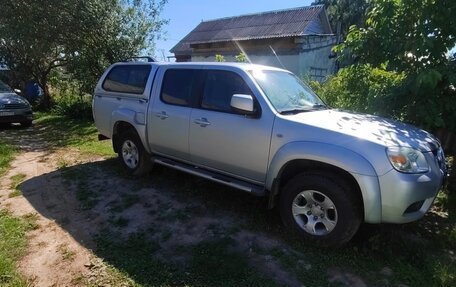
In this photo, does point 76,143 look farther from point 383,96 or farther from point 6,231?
point 383,96

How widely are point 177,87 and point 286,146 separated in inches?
80.6

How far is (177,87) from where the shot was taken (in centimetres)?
542

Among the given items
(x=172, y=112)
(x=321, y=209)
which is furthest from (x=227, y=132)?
(x=321, y=209)

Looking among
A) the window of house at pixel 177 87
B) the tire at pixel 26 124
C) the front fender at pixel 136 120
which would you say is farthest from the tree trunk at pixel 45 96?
the window of house at pixel 177 87

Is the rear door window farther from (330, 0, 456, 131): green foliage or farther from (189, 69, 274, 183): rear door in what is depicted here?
(330, 0, 456, 131): green foliage

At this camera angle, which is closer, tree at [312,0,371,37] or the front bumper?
the front bumper

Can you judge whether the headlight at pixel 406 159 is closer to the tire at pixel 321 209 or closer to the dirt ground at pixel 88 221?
the tire at pixel 321 209

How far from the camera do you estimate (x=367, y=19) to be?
5691 mm

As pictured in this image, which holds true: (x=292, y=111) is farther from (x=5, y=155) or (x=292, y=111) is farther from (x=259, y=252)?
(x=5, y=155)

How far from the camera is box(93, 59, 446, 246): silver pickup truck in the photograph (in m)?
3.58

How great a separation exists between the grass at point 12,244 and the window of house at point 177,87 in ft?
7.58

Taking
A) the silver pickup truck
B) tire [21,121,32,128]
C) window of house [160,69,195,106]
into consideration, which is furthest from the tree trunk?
window of house [160,69,195,106]

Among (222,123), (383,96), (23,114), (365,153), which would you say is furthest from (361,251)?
(23,114)

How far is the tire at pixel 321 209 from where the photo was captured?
3719 mm
